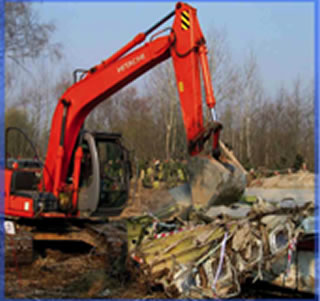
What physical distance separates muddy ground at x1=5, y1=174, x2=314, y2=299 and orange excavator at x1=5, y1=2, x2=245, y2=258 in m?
0.66

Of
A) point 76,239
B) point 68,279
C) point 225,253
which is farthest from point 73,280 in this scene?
point 225,253

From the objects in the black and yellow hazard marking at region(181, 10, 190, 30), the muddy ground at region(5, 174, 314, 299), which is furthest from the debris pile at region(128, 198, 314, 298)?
the black and yellow hazard marking at region(181, 10, 190, 30)

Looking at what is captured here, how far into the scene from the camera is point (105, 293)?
19.3ft

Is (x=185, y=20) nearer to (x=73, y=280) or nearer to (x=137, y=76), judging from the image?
(x=137, y=76)

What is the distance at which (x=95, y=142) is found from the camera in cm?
723

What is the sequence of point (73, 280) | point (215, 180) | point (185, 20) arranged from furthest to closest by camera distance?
point (185, 20) → point (73, 280) → point (215, 180)

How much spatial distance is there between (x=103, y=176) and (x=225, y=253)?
2.67m

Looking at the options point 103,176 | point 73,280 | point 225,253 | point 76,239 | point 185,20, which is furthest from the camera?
point 76,239

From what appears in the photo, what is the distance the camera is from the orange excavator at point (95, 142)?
22.0 feet

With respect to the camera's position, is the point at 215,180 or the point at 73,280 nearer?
the point at 215,180

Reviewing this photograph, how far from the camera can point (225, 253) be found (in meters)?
5.26

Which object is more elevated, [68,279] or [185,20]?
[185,20]

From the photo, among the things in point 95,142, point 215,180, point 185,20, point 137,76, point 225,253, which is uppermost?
point 185,20

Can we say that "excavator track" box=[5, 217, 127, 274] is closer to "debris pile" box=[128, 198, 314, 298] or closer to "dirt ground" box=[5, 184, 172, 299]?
"dirt ground" box=[5, 184, 172, 299]
